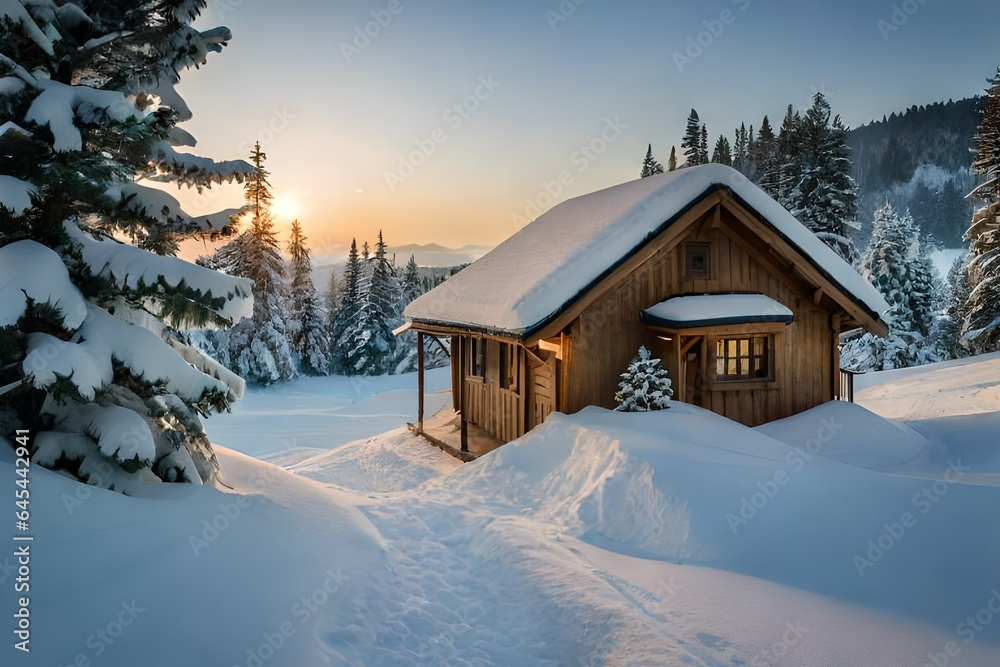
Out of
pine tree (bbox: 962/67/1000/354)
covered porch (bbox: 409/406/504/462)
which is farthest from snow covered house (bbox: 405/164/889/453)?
pine tree (bbox: 962/67/1000/354)

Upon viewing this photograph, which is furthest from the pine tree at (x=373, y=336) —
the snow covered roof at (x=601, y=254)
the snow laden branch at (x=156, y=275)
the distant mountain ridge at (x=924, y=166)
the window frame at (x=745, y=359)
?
the distant mountain ridge at (x=924, y=166)

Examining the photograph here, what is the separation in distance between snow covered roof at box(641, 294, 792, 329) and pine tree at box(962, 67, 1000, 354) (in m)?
18.3

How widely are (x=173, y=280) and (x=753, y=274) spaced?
1171cm

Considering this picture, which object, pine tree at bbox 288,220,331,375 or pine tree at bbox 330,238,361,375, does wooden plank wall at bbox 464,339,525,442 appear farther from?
pine tree at bbox 330,238,361,375

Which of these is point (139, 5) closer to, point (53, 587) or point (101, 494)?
point (101, 494)

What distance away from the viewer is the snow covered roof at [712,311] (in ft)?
37.4

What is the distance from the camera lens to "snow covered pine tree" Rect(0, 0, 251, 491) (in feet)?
16.7

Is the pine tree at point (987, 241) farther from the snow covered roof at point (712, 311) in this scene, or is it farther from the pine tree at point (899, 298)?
the snow covered roof at point (712, 311)

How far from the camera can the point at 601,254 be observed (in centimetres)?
1123

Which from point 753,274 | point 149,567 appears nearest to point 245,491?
point 149,567

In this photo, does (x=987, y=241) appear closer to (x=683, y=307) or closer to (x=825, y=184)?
(x=825, y=184)

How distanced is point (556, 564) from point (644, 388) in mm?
5109

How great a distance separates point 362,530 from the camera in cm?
721

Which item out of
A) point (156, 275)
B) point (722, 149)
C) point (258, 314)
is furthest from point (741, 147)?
point (156, 275)
